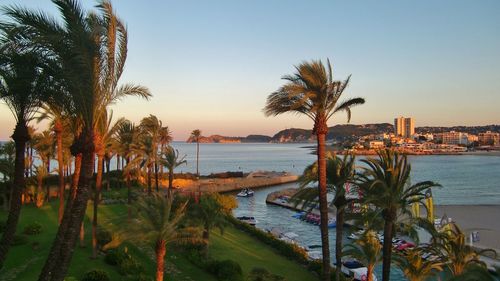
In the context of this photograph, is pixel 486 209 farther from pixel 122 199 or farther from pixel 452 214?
pixel 122 199

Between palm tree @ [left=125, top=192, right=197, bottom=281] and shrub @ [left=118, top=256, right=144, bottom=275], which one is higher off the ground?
palm tree @ [left=125, top=192, right=197, bottom=281]

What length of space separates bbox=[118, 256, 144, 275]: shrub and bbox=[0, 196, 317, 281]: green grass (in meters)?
0.29

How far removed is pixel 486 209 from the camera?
6381 centimetres

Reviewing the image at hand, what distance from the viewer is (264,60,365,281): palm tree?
18625 millimetres

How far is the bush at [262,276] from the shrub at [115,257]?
6.67 metres

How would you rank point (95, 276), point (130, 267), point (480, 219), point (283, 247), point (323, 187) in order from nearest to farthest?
1. point (95, 276)
2. point (323, 187)
3. point (130, 267)
4. point (283, 247)
5. point (480, 219)

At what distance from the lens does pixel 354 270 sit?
30.0 meters

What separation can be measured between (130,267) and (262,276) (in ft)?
23.8

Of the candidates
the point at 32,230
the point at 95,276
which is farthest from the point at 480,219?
the point at 32,230

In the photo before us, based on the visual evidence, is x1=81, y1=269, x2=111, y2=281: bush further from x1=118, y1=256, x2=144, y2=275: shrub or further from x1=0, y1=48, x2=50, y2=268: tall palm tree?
x1=0, y1=48, x2=50, y2=268: tall palm tree

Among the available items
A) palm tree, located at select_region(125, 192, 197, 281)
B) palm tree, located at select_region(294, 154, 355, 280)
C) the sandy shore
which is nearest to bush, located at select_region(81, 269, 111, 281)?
palm tree, located at select_region(125, 192, 197, 281)

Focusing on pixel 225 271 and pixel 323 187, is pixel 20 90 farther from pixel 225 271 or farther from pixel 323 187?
pixel 225 271

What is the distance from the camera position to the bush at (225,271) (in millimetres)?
22391

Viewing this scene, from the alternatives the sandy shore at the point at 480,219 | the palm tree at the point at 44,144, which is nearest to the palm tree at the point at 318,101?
the sandy shore at the point at 480,219
